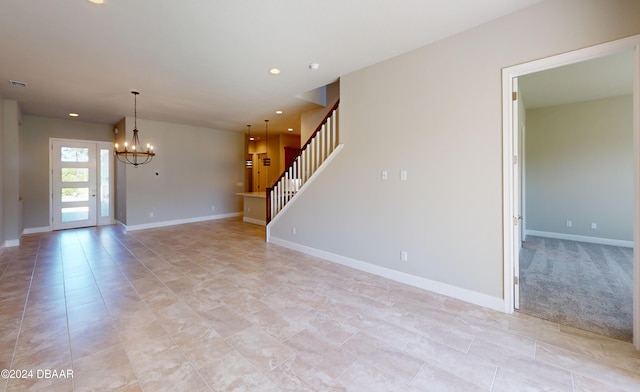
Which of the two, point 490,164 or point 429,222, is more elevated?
point 490,164

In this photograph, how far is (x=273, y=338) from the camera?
228cm

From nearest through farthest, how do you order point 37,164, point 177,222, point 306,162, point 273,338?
1. point 273,338
2. point 306,162
3. point 37,164
4. point 177,222

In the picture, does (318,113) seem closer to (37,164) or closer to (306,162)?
(306,162)

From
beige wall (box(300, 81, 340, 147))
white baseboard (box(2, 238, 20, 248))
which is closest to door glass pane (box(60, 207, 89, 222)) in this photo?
white baseboard (box(2, 238, 20, 248))

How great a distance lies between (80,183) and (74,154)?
0.79 meters

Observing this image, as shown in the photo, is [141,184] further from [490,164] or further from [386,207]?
[490,164]

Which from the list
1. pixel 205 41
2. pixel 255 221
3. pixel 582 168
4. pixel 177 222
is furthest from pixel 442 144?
pixel 177 222

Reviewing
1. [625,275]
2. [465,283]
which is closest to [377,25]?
[465,283]

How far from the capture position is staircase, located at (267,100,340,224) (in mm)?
4555

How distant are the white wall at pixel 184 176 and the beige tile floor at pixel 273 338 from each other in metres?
3.43

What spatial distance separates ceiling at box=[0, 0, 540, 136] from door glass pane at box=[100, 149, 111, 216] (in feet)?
8.54

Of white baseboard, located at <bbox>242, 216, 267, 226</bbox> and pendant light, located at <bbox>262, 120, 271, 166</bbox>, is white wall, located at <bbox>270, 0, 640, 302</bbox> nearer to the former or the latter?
white baseboard, located at <bbox>242, 216, 267, 226</bbox>

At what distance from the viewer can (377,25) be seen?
282 centimetres

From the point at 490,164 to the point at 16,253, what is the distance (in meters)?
7.80
